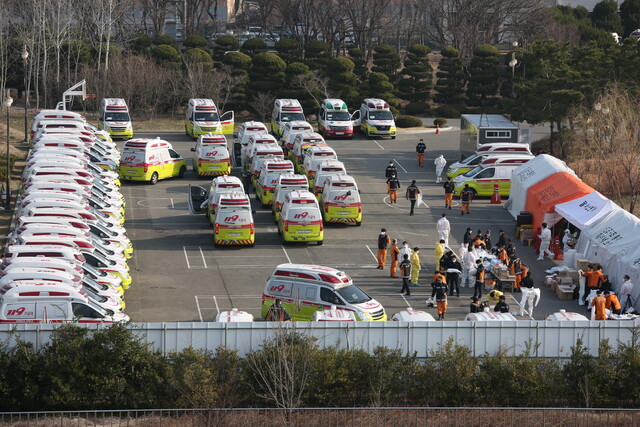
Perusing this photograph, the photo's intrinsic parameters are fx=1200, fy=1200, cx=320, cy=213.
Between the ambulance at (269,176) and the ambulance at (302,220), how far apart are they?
5135 millimetres

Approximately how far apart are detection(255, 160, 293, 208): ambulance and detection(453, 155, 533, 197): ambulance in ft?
24.9

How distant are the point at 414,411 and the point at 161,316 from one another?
11.8 m

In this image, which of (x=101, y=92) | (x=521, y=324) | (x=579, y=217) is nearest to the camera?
(x=521, y=324)

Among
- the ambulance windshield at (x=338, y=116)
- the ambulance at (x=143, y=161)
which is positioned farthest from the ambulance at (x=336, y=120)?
the ambulance at (x=143, y=161)

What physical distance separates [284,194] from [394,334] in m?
17.8

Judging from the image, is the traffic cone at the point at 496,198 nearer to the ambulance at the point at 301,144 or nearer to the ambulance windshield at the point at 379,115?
the ambulance at the point at 301,144

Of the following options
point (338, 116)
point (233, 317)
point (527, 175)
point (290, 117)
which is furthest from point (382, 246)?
point (338, 116)

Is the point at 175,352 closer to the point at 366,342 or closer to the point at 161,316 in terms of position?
the point at 366,342

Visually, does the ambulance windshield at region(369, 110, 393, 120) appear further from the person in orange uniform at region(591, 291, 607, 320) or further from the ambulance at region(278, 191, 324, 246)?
the person in orange uniform at region(591, 291, 607, 320)

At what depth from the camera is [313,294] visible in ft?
105

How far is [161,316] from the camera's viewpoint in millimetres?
34094

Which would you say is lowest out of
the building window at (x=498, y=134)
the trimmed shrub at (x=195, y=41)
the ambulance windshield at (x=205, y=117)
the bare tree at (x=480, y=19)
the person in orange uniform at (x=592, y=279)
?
the person in orange uniform at (x=592, y=279)

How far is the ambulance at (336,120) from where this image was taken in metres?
63.7

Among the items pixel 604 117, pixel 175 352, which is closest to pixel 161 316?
pixel 175 352
